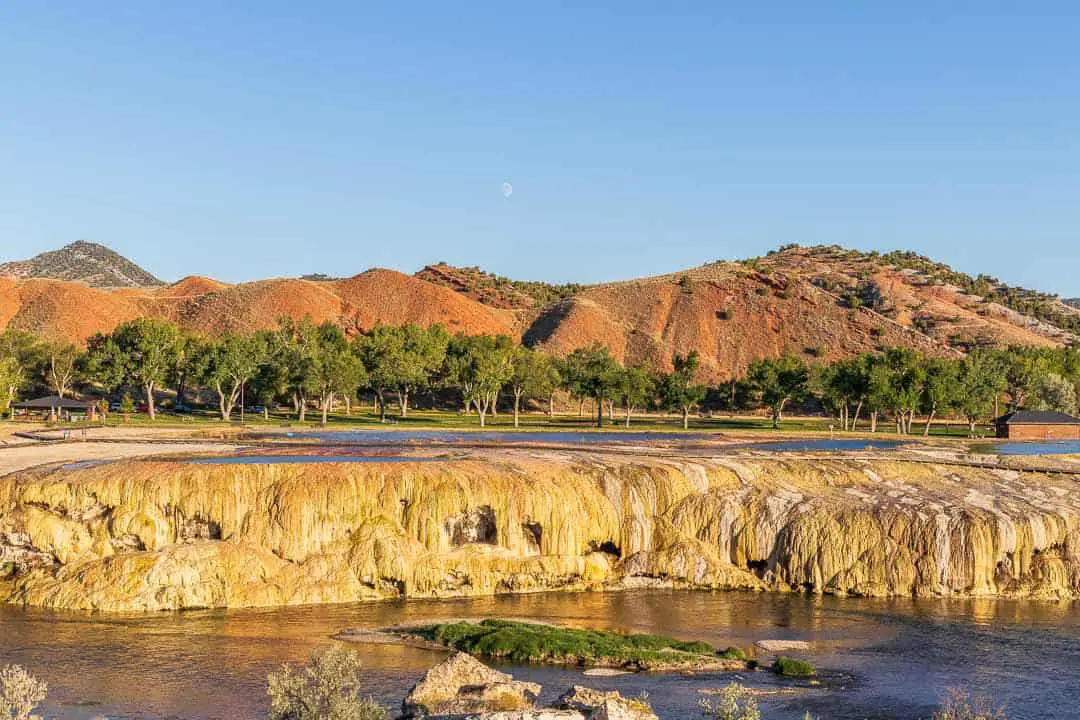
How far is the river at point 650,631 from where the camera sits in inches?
1094

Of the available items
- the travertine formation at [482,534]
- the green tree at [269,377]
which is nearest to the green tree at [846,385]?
the green tree at [269,377]

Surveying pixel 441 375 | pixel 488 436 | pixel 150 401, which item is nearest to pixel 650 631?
pixel 488 436

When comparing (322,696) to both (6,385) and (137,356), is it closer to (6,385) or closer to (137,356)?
(6,385)

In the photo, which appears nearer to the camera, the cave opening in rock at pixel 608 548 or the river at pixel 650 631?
the river at pixel 650 631

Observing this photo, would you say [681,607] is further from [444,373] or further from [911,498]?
[444,373]

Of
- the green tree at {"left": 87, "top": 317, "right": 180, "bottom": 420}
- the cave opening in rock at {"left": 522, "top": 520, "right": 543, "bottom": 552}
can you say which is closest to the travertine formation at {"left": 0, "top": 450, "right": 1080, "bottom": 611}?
the cave opening in rock at {"left": 522, "top": 520, "right": 543, "bottom": 552}

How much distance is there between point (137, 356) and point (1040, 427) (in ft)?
285

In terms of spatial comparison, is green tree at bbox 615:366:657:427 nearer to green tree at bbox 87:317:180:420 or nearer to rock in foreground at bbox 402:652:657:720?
green tree at bbox 87:317:180:420

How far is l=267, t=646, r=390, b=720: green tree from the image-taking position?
2211 cm

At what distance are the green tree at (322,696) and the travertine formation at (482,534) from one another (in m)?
15.5

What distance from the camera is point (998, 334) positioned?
600ft

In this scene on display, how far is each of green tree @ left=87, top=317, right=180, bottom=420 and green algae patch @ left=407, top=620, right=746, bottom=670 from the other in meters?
76.7

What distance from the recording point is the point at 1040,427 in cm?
9756

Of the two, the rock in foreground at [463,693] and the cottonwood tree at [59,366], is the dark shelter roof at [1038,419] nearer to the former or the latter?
the rock in foreground at [463,693]
